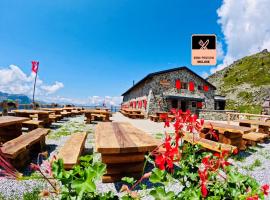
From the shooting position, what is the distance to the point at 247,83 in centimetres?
5122

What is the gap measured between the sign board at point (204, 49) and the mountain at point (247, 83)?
37.6 m

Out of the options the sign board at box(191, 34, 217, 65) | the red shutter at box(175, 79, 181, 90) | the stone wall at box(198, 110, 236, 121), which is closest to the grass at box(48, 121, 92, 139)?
the sign board at box(191, 34, 217, 65)

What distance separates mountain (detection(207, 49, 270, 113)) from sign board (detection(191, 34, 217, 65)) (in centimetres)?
3760

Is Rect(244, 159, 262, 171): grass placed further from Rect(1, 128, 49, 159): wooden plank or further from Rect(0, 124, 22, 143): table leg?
Rect(0, 124, 22, 143): table leg

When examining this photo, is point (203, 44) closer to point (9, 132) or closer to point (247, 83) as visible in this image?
point (9, 132)

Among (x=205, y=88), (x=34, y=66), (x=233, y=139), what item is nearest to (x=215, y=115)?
(x=205, y=88)

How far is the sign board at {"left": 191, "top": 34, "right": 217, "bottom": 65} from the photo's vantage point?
3329 mm

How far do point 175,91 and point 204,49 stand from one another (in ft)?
69.6

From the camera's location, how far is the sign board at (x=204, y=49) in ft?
10.9

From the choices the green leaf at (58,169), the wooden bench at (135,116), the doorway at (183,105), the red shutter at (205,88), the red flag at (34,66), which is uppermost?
the red flag at (34,66)

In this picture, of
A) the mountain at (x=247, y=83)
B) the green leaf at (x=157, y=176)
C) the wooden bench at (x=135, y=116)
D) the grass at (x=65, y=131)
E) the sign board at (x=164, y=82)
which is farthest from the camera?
the mountain at (x=247, y=83)

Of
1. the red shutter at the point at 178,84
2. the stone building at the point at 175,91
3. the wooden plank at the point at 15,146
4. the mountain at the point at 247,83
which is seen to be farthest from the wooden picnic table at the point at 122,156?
the mountain at the point at 247,83

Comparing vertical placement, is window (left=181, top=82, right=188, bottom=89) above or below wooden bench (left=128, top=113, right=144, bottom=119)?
above

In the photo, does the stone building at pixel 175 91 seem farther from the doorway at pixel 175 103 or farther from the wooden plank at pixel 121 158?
the wooden plank at pixel 121 158
